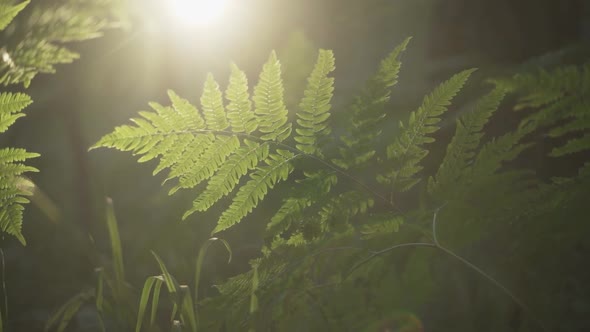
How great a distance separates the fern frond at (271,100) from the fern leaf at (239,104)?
20mm

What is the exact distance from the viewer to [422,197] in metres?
1.17

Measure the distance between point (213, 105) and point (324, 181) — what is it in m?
0.27

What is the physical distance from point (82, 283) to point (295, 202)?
6.04ft

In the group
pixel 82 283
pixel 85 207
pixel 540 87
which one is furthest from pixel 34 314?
pixel 540 87

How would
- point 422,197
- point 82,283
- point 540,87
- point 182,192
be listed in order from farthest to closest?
point 82,283, point 182,192, point 422,197, point 540,87

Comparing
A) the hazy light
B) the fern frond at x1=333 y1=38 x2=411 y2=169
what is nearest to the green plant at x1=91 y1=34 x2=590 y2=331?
the fern frond at x1=333 y1=38 x2=411 y2=169

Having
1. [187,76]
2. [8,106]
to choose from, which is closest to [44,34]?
[8,106]

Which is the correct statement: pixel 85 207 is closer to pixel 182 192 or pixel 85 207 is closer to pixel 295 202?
pixel 182 192

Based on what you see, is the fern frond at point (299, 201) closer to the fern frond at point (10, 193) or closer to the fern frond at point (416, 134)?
the fern frond at point (416, 134)

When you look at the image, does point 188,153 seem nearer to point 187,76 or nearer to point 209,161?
point 209,161

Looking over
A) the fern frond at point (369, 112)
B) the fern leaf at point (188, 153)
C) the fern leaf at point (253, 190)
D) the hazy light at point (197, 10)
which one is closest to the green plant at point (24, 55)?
the fern leaf at point (188, 153)

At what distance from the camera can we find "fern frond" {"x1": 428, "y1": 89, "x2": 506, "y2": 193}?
0.94 m

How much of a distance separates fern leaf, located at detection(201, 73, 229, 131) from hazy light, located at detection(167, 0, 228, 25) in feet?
5.28

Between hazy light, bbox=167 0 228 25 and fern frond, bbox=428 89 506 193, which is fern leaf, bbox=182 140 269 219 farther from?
hazy light, bbox=167 0 228 25
